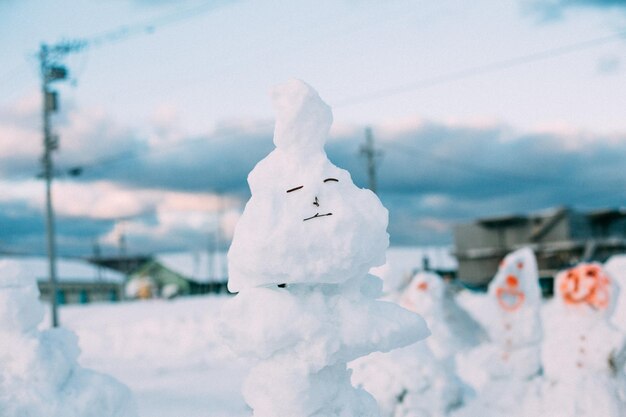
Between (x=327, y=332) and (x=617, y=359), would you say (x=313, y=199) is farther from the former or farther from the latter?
(x=617, y=359)

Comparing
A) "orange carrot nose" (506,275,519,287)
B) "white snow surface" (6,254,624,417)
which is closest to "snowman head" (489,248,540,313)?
"orange carrot nose" (506,275,519,287)

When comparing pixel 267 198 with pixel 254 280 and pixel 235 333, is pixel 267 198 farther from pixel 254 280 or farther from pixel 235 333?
pixel 235 333

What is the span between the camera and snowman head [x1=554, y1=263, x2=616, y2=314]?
23.2 feet

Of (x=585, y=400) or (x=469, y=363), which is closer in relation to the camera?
(x=585, y=400)

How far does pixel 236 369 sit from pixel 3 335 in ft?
28.4

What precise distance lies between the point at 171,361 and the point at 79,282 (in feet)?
83.4

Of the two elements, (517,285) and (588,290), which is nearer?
(588,290)

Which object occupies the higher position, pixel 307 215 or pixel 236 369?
pixel 307 215

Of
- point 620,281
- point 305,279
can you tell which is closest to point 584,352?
point 305,279

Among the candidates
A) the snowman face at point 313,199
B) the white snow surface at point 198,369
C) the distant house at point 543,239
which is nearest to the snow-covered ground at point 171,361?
the white snow surface at point 198,369

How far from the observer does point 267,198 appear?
3.71 metres

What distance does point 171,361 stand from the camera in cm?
1537

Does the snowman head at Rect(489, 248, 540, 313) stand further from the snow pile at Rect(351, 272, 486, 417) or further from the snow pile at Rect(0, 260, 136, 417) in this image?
the snow pile at Rect(0, 260, 136, 417)

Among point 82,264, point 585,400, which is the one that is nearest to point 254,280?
point 585,400
